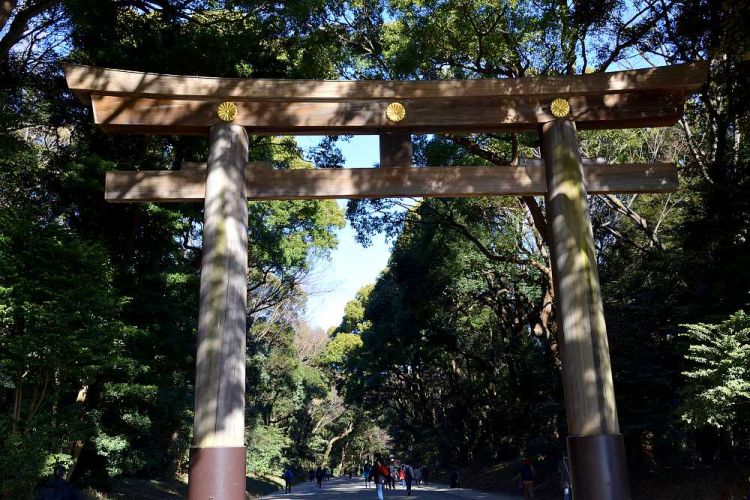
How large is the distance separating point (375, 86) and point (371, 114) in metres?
0.31

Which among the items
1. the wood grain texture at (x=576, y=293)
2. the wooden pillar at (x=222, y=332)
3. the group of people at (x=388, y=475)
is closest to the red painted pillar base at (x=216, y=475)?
the wooden pillar at (x=222, y=332)

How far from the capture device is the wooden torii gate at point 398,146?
6.33 meters

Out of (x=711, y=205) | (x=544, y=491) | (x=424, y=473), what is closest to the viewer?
Result: (x=711, y=205)

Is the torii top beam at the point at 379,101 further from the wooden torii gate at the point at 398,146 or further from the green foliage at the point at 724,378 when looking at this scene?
the green foliage at the point at 724,378

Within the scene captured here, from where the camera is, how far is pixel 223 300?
621cm

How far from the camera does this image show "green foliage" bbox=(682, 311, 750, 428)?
9.23 meters

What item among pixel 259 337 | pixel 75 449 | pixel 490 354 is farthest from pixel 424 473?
pixel 75 449

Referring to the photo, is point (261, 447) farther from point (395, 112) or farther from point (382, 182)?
point (395, 112)

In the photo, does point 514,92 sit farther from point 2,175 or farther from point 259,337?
point 259,337

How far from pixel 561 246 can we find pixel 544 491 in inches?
574

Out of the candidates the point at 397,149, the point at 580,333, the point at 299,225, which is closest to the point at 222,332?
the point at 397,149

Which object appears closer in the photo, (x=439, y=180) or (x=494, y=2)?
(x=439, y=180)

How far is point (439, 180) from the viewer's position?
6.88 metres

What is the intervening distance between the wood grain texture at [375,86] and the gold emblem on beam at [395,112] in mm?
113
